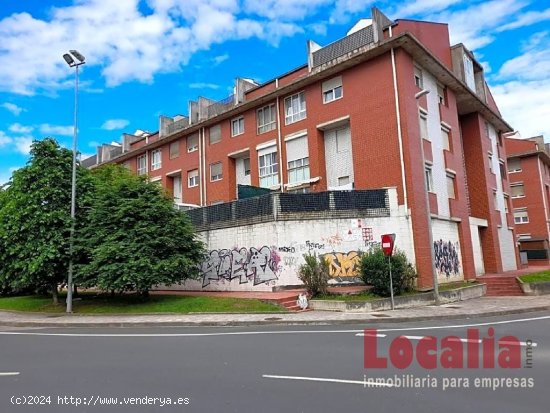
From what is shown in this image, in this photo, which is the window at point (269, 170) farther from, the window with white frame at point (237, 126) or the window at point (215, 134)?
the window at point (215, 134)

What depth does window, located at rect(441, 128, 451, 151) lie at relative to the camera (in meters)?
24.9

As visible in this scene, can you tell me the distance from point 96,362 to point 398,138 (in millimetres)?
17328

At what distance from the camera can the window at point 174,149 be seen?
34.5 m

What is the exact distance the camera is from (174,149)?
34781mm

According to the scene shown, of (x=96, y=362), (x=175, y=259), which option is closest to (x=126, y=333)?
(x=96, y=362)

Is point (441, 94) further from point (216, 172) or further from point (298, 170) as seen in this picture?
point (216, 172)

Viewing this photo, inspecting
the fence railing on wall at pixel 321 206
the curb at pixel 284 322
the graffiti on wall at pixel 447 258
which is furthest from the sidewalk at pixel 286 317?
the fence railing on wall at pixel 321 206

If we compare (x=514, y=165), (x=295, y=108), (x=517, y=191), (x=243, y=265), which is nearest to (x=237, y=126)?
(x=295, y=108)

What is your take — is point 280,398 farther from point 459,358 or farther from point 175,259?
point 175,259

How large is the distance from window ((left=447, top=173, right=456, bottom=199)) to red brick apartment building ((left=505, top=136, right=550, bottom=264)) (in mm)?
23219

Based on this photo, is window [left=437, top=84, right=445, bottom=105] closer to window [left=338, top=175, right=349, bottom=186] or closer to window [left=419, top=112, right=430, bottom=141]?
window [left=419, top=112, right=430, bottom=141]

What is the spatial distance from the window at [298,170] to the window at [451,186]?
27.3 ft

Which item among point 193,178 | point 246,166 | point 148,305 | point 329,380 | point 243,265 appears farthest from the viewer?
point 193,178

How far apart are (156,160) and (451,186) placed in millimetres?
24273
